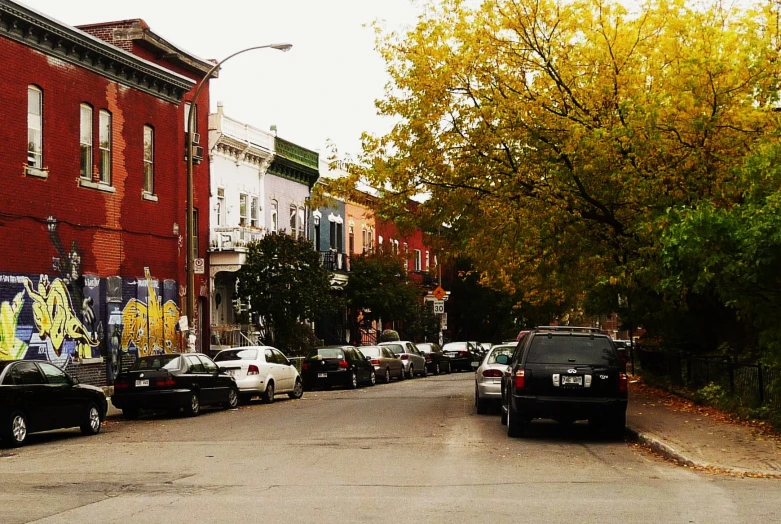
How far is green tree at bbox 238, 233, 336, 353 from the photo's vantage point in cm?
3928

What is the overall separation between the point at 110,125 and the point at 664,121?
17261mm

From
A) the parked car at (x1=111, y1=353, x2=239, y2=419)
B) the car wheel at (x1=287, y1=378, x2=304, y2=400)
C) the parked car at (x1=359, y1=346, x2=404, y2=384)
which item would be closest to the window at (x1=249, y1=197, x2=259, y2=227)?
the parked car at (x1=359, y1=346, x2=404, y2=384)

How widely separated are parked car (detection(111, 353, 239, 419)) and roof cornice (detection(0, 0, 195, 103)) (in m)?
9.47

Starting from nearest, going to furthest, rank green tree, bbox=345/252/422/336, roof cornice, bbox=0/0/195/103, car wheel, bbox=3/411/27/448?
car wheel, bbox=3/411/27/448, roof cornice, bbox=0/0/195/103, green tree, bbox=345/252/422/336

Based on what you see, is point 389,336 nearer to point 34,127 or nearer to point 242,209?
point 242,209

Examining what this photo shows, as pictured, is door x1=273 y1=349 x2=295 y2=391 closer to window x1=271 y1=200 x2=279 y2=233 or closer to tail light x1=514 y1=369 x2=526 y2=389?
tail light x1=514 y1=369 x2=526 y2=389

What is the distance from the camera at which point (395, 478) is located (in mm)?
13102

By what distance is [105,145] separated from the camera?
106 ft

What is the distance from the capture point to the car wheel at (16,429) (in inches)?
693

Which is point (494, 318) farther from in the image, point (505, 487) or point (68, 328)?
point (505, 487)

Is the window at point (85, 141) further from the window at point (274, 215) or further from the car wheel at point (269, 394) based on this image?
the window at point (274, 215)

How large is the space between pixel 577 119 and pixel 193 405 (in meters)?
9.99

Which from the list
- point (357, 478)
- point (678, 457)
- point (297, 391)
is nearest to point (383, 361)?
point (297, 391)

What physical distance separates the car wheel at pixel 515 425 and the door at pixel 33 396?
301 inches
